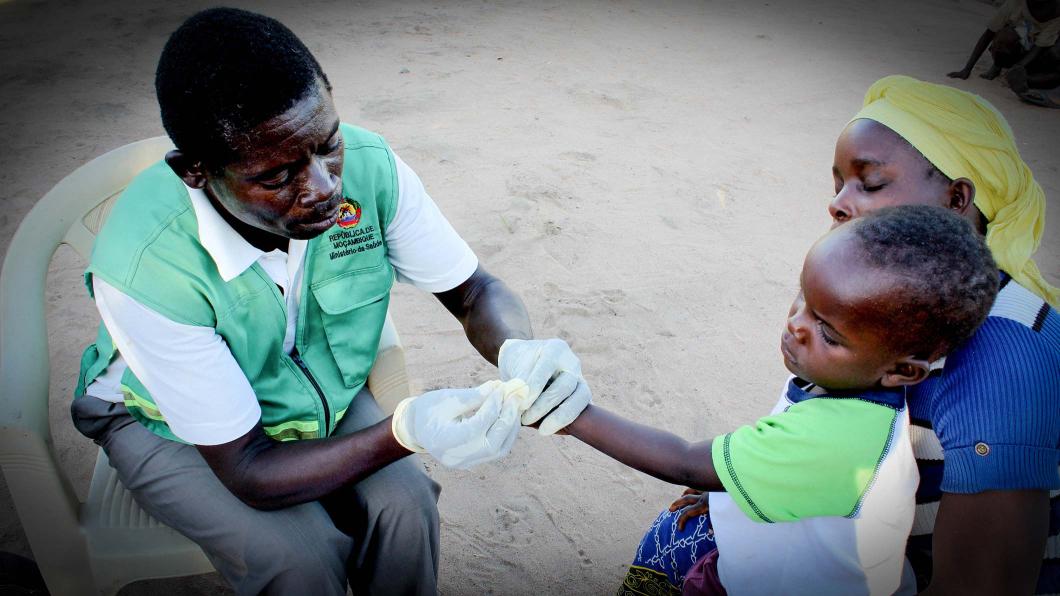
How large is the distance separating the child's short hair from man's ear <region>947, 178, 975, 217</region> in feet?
0.83

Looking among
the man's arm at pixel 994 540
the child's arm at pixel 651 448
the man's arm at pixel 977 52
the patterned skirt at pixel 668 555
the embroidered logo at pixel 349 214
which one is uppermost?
the embroidered logo at pixel 349 214

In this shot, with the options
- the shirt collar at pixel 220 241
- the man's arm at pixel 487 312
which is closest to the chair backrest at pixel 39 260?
the shirt collar at pixel 220 241

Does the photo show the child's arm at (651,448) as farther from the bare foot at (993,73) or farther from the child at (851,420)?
the bare foot at (993,73)

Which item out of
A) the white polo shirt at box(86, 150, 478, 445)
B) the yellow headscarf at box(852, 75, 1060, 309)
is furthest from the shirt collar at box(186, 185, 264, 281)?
the yellow headscarf at box(852, 75, 1060, 309)

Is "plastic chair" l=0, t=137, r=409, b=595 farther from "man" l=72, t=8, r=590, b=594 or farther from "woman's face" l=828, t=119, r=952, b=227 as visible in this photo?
"woman's face" l=828, t=119, r=952, b=227

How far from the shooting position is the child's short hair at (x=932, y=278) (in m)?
1.18

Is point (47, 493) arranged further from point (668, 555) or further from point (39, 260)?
point (668, 555)

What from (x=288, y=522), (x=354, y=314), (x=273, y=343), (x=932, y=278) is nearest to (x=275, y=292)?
(x=273, y=343)

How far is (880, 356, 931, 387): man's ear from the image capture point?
Answer: 124cm

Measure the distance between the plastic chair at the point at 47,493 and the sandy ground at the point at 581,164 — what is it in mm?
476

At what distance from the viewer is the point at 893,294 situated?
3.92ft

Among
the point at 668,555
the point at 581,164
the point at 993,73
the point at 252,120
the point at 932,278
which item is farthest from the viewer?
the point at 993,73

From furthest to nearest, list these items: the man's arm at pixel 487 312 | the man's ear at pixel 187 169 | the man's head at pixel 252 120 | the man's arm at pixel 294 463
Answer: the man's arm at pixel 487 312
the man's arm at pixel 294 463
the man's ear at pixel 187 169
the man's head at pixel 252 120

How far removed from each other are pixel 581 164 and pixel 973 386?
10.6 ft
